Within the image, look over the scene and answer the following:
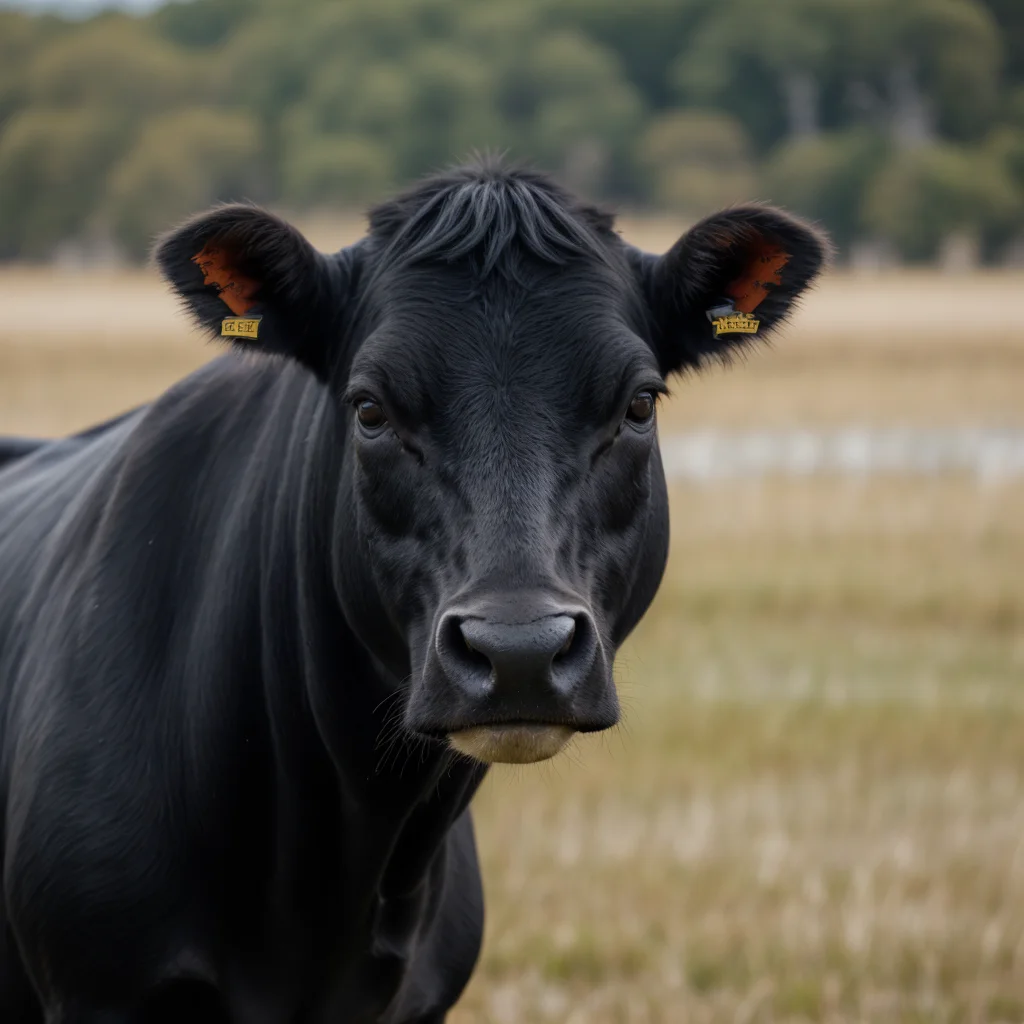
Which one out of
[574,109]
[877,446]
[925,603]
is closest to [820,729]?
[925,603]

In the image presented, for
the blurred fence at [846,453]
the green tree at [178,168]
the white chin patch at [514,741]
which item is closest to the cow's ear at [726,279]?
the white chin patch at [514,741]

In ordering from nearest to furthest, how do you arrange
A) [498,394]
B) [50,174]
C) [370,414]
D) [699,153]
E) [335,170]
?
[498,394] → [370,414] → [50,174] → [699,153] → [335,170]

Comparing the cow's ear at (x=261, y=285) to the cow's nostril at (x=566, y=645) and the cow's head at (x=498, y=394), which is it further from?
the cow's nostril at (x=566, y=645)

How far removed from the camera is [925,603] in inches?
483

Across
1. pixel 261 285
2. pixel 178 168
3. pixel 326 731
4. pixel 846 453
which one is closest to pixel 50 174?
pixel 178 168

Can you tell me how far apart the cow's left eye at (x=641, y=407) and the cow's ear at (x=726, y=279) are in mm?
367

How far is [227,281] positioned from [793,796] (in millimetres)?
5102

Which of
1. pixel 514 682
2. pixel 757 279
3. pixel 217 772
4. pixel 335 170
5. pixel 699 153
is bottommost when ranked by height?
pixel 335 170

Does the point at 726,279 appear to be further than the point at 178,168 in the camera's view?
No

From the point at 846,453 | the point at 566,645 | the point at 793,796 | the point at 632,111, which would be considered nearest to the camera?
the point at 566,645

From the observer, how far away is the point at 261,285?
3504 mm

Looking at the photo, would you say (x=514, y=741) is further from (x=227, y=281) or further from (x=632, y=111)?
(x=632, y=111)

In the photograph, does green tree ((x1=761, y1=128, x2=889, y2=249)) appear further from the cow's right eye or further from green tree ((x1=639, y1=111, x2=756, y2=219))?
the cow's right eye

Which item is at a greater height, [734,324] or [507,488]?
[734,324]
